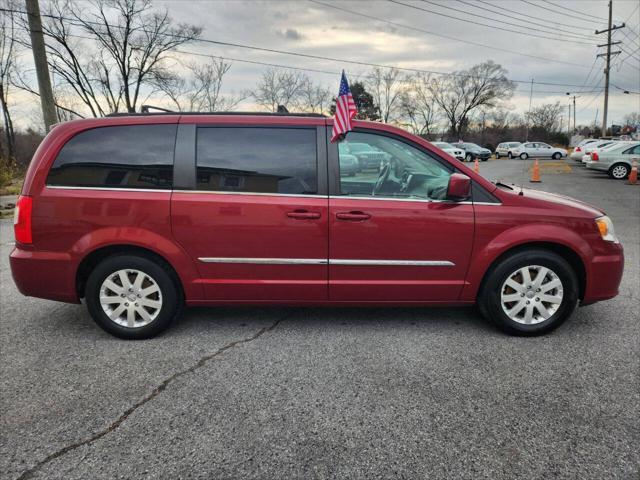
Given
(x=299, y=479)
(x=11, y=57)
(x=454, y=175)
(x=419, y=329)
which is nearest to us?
(x=299, y=479)

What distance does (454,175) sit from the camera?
3.20m

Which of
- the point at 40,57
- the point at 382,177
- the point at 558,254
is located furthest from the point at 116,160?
the point at 40,57

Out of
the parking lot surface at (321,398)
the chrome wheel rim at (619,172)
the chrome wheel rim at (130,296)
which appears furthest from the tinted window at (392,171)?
the chrome wheel rim at (619,172)

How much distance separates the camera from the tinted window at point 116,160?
3307 mm

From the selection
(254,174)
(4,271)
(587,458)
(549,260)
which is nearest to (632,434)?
(587,458)

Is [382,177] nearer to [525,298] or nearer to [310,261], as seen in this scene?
[310,261]

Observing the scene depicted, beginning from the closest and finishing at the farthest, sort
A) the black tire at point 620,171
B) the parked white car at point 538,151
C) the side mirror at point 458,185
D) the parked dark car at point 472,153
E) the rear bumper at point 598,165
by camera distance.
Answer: the side mirror at point 458,185
the black tire at point 620,171
the rear bumper at point 598,165
the parked dark car at point 472,153
the parked white car at point 538,151

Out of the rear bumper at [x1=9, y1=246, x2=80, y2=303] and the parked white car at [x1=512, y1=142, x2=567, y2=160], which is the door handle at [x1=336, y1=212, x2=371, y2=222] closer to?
the rear bumper at [x1=9, y1=246, x2=80, y2=303]

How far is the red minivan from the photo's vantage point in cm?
329

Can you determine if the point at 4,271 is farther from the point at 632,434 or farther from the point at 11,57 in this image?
the point at 11,57

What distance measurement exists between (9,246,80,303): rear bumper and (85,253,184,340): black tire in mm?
176

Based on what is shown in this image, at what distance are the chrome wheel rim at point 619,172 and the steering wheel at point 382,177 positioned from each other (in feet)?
64.7

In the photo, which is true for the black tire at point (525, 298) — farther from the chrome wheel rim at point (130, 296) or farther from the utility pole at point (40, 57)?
the utility pole at point (40, 57)

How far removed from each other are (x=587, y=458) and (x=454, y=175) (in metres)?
1.95
